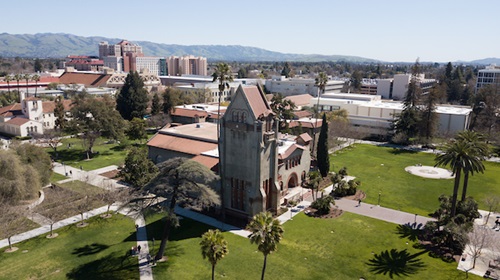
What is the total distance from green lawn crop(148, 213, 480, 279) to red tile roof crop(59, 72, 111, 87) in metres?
133

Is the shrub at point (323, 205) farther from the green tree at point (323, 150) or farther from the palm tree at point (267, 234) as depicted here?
the palm tree at point (267, 234)

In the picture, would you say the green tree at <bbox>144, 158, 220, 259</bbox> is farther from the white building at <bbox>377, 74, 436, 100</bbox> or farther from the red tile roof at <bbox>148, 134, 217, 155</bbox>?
the white building at <bbox>377, 74, 436, 100</bbox>

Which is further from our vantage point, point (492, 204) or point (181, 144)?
point (181, 144)

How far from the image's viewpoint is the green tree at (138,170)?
55353mm

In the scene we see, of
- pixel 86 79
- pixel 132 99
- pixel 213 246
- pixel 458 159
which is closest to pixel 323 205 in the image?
pixel 458 159

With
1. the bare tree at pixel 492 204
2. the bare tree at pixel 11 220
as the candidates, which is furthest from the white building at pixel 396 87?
the bare tree at pixel 11 220

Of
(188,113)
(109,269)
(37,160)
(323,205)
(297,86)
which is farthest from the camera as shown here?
(297,86)

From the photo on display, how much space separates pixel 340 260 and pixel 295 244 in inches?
219

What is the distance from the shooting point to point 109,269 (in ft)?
121

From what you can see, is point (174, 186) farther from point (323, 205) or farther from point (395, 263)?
point (395, 263)

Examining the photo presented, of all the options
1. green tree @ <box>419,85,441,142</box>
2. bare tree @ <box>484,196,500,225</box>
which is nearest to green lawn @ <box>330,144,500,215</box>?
bare tree @ <box>484,196,500,225</box>

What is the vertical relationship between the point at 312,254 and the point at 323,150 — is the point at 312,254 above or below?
below

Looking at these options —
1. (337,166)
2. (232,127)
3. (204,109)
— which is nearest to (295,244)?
(232,127)

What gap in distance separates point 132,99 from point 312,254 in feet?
268
